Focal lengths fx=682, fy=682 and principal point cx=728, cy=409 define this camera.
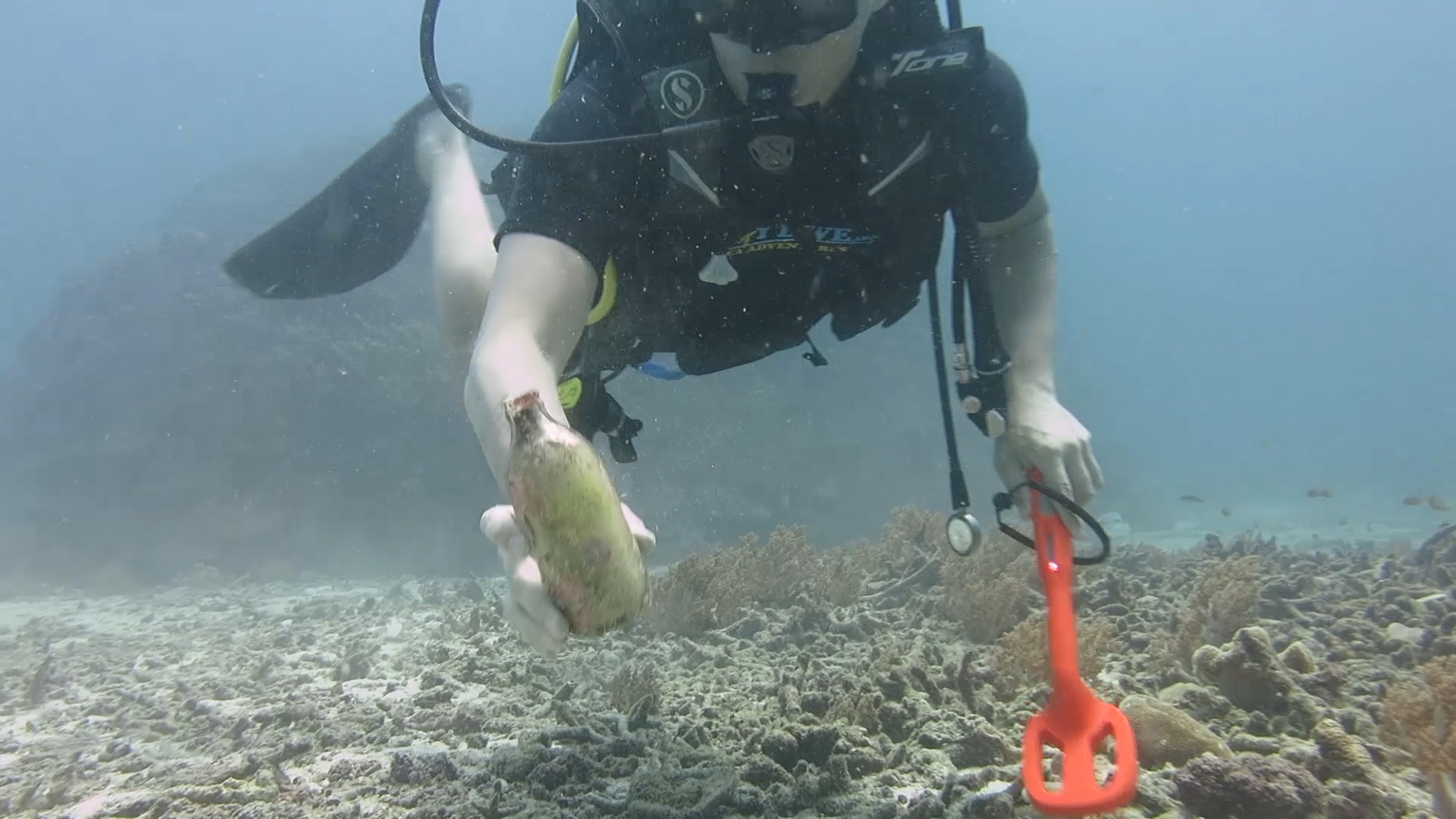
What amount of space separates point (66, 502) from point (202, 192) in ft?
52.3

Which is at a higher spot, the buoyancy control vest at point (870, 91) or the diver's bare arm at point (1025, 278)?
the buoyancy control vest at point (870, 91)

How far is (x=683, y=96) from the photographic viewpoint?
8.46ft

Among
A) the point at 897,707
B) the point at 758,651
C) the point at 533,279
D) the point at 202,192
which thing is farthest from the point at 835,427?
the point at 202,192

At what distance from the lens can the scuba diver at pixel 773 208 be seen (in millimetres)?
2201

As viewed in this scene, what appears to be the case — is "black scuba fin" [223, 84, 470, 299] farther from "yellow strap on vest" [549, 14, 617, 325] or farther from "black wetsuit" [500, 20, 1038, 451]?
"black wetsuit" [500, 20, 1038, 451]

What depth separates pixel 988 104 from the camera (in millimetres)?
2768

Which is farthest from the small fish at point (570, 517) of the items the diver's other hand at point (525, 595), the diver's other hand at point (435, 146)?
the diver's other hand at point (435, 146)

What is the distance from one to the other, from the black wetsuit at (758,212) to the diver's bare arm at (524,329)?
82 mm

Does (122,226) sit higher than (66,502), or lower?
higher

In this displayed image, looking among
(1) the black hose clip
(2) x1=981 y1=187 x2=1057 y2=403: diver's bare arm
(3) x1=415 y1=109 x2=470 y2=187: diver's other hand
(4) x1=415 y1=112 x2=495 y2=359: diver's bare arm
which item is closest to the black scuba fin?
(3) x1=415 y1=109 x2=470 y2=187: diver's other hand

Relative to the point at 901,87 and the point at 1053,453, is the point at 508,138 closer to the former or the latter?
the point at 901,87

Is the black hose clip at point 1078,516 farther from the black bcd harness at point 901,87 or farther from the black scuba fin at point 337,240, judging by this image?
the black scuba fin at point 337,240

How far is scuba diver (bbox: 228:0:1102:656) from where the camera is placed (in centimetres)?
220

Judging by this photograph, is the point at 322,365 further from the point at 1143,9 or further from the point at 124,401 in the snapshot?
the point at 1143,9
